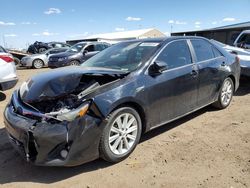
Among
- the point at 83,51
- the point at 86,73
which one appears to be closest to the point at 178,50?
the point at 86,73

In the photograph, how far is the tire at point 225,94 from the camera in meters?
5.97

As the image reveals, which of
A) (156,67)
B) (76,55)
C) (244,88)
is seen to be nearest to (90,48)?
(76,55)

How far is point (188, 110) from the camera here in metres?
5.03

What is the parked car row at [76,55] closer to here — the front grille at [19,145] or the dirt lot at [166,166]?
the dirt lot at [166,166]

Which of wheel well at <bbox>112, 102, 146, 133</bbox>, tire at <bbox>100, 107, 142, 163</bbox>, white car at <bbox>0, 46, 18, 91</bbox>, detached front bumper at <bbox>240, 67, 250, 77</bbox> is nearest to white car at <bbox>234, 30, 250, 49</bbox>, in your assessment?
detached front bumper at <bbox>240, 67, 250, 77</bbox>

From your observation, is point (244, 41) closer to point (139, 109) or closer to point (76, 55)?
point (139, 109)

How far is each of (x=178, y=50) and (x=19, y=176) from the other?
3125 mm

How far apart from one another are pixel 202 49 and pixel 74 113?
319cm

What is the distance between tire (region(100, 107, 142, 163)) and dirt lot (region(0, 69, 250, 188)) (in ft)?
0.46

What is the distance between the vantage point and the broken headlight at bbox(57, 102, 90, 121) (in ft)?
10.9

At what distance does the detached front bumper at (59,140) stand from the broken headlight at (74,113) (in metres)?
0.05

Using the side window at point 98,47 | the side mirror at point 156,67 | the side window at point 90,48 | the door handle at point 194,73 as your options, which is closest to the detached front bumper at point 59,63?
the side window at point 90,48

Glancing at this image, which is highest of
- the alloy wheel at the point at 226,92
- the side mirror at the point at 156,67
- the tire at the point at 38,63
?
the side mirror at the point at 156,67

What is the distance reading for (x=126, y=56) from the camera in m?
4.76
